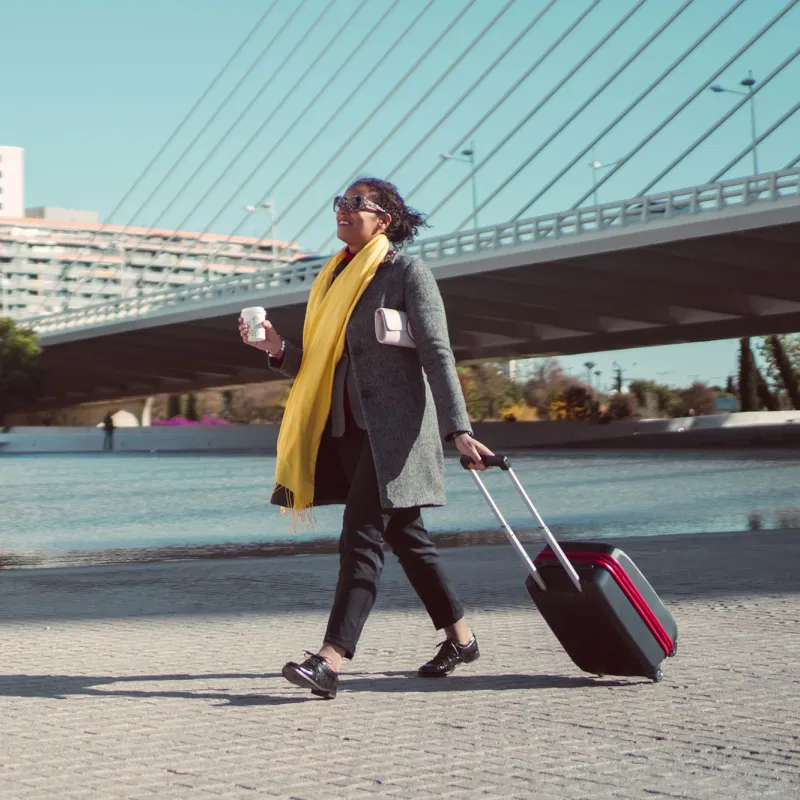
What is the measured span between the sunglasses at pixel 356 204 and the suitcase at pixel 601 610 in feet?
3.06

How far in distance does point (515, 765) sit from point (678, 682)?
121 cm

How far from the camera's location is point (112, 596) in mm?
6879

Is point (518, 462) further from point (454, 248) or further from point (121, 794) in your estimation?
point (121, 794)

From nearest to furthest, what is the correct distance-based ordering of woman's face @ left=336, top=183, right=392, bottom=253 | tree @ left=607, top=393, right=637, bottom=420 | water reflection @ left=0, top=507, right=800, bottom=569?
woman's face @ left=336, top=183, right=392, bottom=253
water reflection @ left=0, top=507, right=800, bottom=569
tree @ left=607, top=393, right=637, bottom=420

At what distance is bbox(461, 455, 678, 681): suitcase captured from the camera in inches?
169

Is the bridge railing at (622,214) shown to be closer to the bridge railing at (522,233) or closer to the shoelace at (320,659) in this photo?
the bridge railing at (522,233)

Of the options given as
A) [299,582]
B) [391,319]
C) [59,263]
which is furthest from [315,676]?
[59,263]

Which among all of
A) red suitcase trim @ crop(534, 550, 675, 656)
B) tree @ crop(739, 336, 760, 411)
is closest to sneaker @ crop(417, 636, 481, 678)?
red suitcase trim @ crop(534, 550, 675, 656)

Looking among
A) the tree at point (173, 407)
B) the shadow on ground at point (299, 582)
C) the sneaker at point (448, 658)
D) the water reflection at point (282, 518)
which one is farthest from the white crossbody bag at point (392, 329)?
the tree at point (173, 407)

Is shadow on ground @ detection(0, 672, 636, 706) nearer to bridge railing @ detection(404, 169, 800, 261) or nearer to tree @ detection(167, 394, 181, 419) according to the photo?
bridge railing @ detection(404, 169, 800, 261)

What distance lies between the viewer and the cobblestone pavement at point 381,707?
3223 millimetres

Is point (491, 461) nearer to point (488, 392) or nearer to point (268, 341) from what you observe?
point (268, 341)

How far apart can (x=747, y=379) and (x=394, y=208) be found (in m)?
67.7

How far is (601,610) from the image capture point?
4.30 meters
